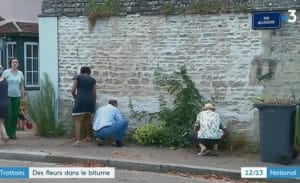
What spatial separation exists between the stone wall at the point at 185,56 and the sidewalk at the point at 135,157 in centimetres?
122

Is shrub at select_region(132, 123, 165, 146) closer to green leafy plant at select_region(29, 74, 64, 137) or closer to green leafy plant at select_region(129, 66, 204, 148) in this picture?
green leafy plant at select_region(129, 66, 204, 148)

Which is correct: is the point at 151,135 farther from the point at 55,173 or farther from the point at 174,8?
the point at 55,173

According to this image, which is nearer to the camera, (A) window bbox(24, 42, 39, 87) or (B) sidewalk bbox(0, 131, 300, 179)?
(B) sidewalk bbox(0, 131, 300, 179)

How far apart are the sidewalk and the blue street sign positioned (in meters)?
2.62

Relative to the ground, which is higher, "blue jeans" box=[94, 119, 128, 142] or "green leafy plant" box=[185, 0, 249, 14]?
"green leafy plant" box=[185, 0, 249, 14]

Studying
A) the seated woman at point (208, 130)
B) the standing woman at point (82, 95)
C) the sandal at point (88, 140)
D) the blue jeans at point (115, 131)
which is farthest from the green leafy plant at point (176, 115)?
the standing woman at point (82, 95)

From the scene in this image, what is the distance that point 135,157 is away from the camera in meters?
11.2

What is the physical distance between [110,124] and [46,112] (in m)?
2.20

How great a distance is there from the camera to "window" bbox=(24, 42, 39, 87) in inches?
743

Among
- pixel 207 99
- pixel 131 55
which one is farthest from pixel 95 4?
pixel 207 99

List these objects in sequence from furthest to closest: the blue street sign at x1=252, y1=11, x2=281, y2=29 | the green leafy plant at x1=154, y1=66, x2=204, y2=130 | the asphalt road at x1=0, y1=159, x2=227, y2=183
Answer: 1. the green leafy plant at x1=154, y1=66, x2=204, y2=130
2. the blue street sign at x1=252, y1=11, x2=281, y2=29
3. the asphalt road at x1=0, y1=159, x2=227, y2=183

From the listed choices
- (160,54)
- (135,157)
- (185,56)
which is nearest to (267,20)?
(185,56)

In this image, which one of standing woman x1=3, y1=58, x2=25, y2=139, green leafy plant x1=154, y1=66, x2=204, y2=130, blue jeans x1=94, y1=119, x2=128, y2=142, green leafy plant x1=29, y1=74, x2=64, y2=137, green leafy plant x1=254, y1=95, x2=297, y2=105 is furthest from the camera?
green leafy plant x1=29, y1=74, x2=64, y2=137

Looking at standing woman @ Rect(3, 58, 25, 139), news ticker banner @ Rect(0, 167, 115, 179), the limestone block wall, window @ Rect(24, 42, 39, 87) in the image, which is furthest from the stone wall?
window @ Rect(24, 42, 39, 87)
